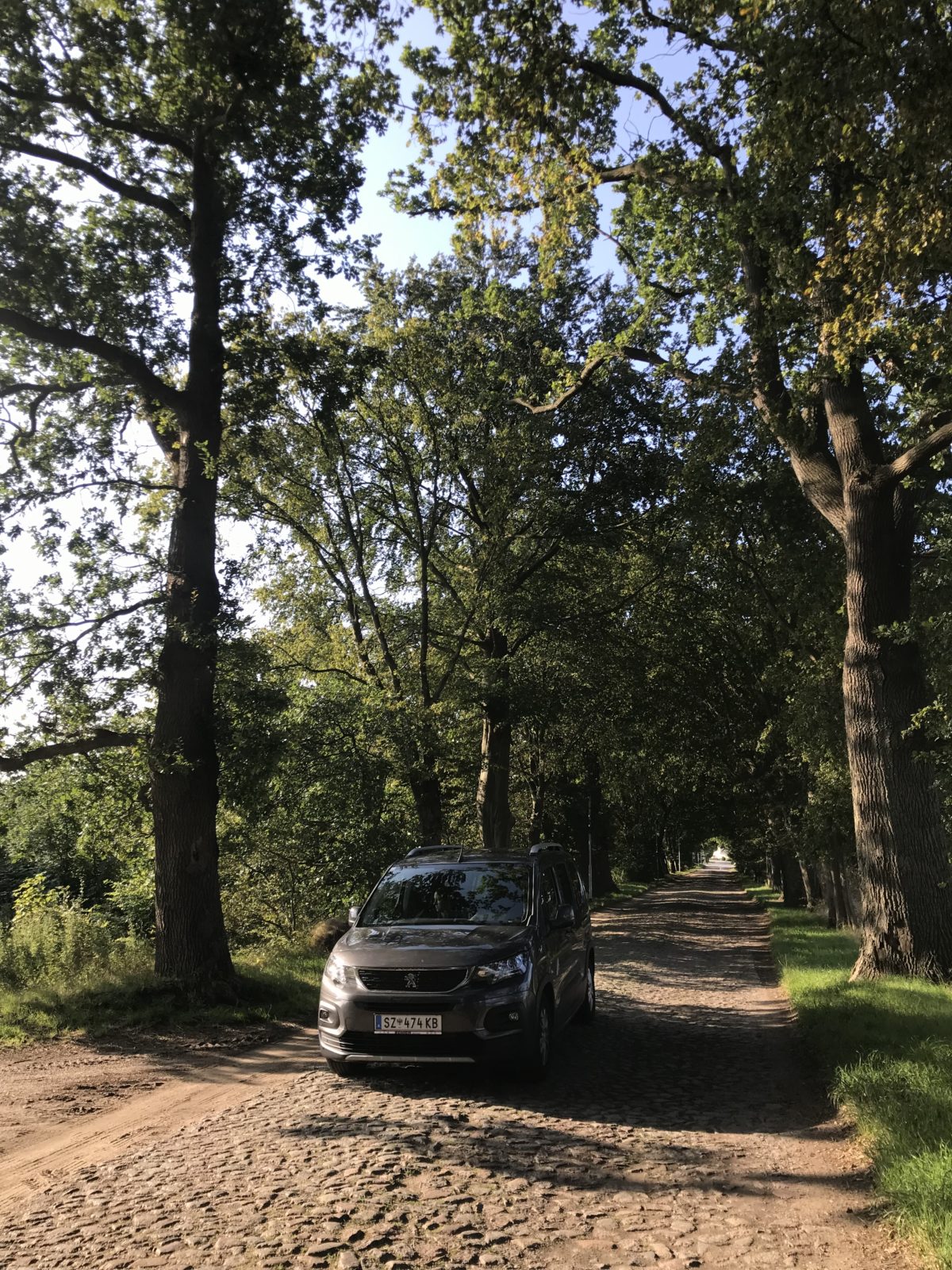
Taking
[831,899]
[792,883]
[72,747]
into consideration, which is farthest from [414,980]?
[792,883]

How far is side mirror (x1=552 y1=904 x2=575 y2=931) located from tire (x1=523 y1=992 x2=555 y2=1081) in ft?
2.65

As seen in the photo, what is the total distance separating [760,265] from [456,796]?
1826cm

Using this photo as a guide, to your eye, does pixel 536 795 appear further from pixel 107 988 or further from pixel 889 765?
pixel 107 988

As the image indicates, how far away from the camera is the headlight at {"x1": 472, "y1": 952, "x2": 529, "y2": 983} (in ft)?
→ 21.9

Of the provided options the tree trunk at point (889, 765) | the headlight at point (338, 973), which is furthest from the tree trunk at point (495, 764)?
the headlight at point (338, 973)

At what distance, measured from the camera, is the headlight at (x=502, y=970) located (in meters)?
6.69

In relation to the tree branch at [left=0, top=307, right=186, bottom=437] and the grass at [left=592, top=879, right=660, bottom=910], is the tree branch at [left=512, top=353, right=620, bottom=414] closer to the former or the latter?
the tree branch at [left=0, top=307, right=186, bottom=437]

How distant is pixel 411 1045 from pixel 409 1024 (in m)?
0.17

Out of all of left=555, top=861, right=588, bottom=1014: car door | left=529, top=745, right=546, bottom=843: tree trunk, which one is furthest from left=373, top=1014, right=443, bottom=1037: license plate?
left=529, top=745, right=546, bottom=843: tree trunk

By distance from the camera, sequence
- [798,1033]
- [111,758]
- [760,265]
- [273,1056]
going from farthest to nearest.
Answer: [111,758] < [760,265] < [798,1033] < [273,1056]

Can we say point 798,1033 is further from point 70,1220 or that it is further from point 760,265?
point 760,265

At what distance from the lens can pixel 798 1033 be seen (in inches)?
359

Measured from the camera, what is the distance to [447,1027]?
21.5ft

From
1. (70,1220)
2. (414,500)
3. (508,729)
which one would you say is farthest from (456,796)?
(70,1220)
